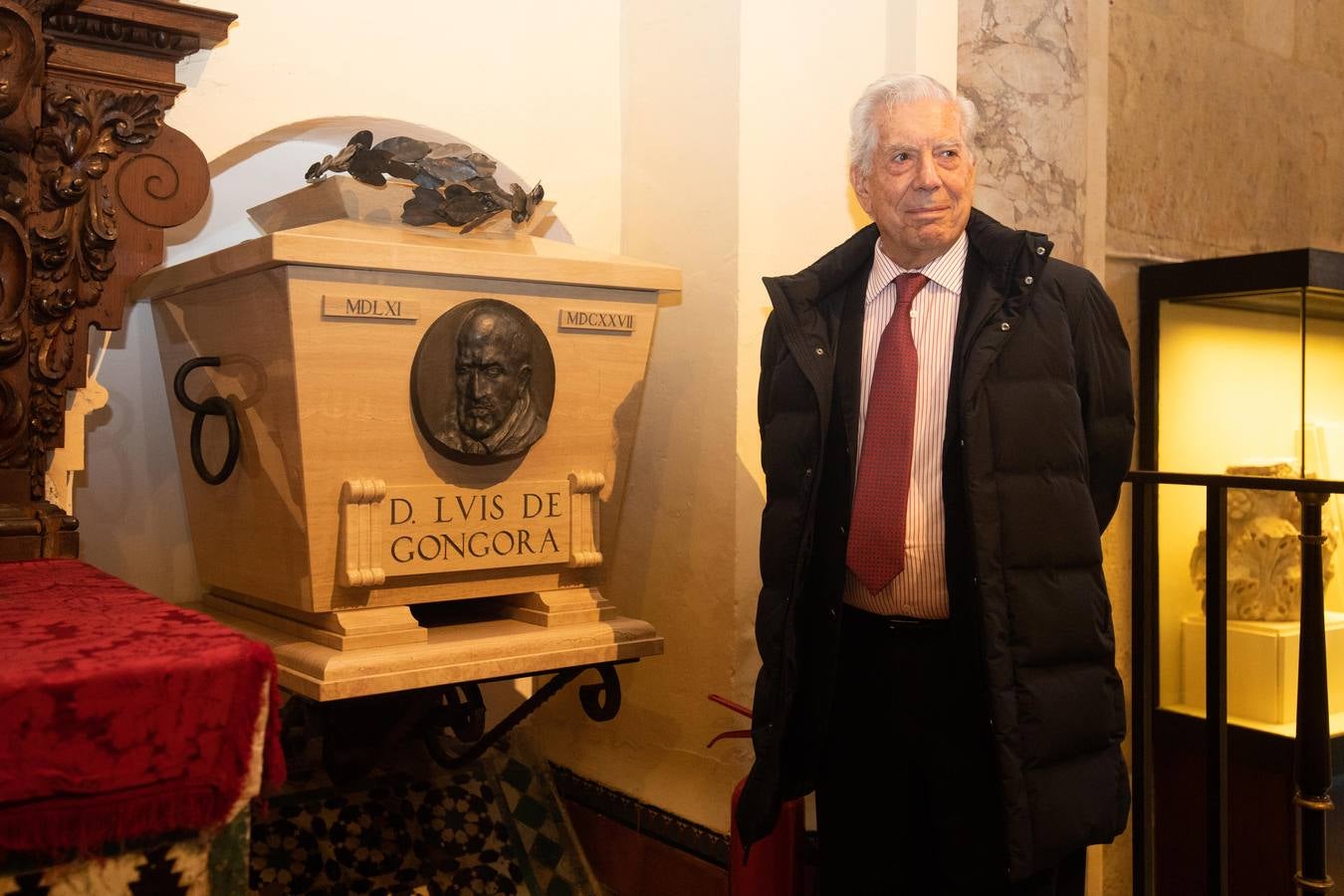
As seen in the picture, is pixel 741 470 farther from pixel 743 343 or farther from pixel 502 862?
pixel 502 862

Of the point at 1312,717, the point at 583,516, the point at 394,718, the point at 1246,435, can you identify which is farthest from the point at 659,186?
the point at 1246,435

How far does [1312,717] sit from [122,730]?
2.01 metres

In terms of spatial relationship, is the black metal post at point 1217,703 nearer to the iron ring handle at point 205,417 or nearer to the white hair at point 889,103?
the white hair at point 889,103

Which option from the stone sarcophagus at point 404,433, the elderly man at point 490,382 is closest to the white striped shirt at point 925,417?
the stone sarcophagus at point 404,433

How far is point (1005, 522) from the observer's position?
189 centimetres

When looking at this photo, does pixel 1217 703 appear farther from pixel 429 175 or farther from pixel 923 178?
pixel 429 175

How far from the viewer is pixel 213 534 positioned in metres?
2.47

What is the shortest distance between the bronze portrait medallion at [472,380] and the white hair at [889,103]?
0.65 m

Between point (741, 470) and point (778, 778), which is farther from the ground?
point (741, 470)

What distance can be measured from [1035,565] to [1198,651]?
7.62 ft

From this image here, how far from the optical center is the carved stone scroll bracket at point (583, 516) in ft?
7.77

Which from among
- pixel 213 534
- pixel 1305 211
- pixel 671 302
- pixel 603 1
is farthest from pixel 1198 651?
pixel 213 534

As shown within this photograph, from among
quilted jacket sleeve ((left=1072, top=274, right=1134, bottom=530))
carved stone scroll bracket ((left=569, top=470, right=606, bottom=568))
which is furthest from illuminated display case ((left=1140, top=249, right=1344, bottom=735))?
carved stone scroll bracket ((left=569, top=470, right=606, bottom=568))

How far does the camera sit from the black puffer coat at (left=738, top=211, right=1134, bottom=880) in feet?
6.09
